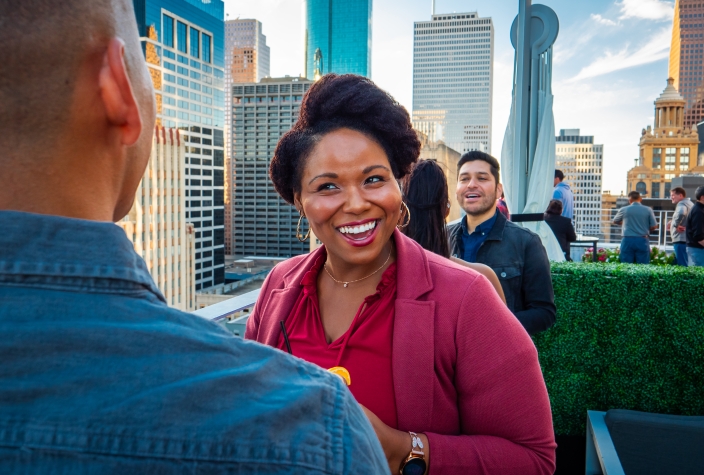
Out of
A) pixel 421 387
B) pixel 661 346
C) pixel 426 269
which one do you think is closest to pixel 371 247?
pixel 426 269

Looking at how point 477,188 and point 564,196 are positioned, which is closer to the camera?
point 477,188

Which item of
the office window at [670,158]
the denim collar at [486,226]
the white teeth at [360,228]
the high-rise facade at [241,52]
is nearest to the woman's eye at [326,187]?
the white teeth at [360,228]

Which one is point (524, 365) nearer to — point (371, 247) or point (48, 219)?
point (371, 247)

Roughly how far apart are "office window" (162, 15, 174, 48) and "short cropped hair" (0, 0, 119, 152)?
99.2m

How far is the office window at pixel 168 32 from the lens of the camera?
293 ft

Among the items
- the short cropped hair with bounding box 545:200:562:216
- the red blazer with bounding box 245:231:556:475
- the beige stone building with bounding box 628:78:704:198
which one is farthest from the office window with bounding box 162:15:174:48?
the red blazer with bounding box 245:231:556:475

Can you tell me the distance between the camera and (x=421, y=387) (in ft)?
4.04

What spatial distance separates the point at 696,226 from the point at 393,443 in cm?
731

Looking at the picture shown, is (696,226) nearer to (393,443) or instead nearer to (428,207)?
(428,207)

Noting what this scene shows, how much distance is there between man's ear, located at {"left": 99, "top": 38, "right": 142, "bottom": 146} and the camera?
20.1 inches

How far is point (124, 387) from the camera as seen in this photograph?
434 mm

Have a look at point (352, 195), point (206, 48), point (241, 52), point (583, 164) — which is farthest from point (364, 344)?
point (241, 52)

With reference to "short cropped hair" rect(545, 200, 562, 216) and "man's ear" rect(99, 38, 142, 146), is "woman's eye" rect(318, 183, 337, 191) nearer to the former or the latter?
"man's ear" rect(99, 38, 142, 146)

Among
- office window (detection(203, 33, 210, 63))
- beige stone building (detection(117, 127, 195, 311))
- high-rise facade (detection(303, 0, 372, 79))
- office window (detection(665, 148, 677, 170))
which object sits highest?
high-rise facade (detection(303, 0, 372, 79))
